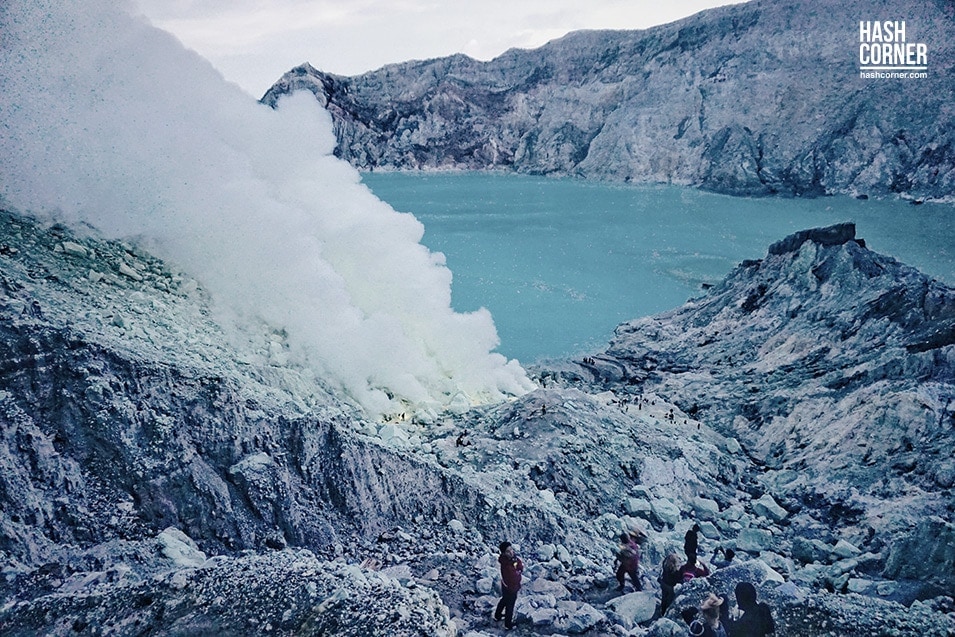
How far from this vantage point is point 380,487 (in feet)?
25.0

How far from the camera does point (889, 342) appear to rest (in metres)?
12.9

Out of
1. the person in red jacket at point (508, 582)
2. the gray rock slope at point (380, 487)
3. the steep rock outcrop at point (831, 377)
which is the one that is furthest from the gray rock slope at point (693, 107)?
the person in red jacket at point (508, 582)

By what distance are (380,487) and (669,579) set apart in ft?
11.0

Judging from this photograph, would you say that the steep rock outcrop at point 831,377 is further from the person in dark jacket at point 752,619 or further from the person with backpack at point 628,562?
the person with backpack at point 628,562

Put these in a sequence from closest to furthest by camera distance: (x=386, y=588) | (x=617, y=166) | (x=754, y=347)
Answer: (x=386, y=588), (x=754, y=347), (x=617, y=166)

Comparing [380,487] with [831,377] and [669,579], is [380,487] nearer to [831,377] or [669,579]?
[669,579]

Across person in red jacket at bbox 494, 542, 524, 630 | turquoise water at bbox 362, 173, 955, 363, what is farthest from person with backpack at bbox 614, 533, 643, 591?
turquoise water at bbox 362, 173, 955, 363

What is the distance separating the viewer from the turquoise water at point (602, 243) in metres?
22.5

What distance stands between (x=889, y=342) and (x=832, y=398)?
200 cm

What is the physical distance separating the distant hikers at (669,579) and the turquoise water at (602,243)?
452 inches

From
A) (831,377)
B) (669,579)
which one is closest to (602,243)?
(831,377)

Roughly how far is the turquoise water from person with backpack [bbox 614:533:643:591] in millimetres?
10825

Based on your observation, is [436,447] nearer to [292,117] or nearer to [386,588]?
[386,588]

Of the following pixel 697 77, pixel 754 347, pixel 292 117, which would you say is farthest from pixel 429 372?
pixel 697 77
